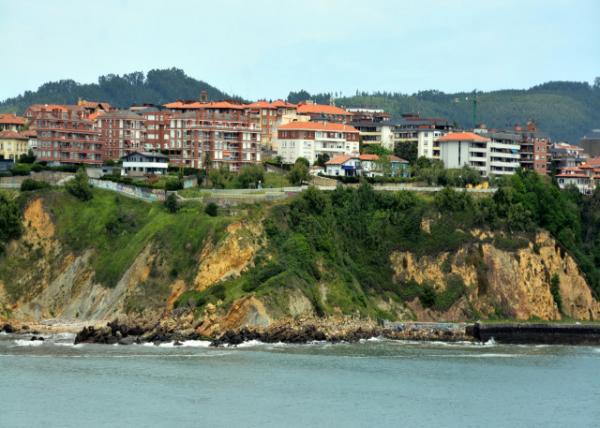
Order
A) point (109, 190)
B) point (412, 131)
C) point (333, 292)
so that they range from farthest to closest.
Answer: point (412, 131) → point (109, 190) → point (333, 292)

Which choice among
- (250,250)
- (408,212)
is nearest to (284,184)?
(408,212)

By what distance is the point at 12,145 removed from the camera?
140m

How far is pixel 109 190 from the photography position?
11981 centimetres

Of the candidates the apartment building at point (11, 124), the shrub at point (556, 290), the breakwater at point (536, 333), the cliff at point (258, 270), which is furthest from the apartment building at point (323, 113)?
the breakwater at point (536, 333)

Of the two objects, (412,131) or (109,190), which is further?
(412,131)

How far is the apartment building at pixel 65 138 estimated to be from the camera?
134 m

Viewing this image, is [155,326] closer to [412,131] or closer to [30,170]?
[30,170]

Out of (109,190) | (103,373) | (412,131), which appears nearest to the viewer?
(103,373)

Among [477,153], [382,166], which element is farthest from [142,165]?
[477,153]

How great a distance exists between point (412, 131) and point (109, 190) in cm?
4231

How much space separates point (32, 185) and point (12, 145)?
917 inches

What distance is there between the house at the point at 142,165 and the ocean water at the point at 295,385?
3423cm

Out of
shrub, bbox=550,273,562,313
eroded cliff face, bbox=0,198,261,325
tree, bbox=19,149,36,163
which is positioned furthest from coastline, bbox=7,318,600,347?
tree, bbox=19,149,36,163

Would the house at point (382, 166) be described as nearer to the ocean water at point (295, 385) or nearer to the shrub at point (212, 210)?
the shrub at point (212, 210)
